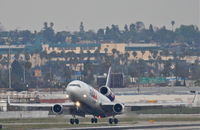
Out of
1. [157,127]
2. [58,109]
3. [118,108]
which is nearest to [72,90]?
[58,109]

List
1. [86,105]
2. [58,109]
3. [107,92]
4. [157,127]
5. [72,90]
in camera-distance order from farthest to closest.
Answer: [107,92], [58,109], [86,105], [72,90], [157,127]

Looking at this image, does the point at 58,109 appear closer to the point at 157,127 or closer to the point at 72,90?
the point at 72,90

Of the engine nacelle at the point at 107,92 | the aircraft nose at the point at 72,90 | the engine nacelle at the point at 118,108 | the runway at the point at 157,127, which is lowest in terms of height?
the runway at the point at 157,127

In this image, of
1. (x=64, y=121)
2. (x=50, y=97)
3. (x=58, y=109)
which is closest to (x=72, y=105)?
(x=58, y=109)

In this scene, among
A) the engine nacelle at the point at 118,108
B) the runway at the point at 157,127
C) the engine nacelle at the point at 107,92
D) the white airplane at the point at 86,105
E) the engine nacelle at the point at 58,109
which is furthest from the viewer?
the engine nacelle at the point at 107,92

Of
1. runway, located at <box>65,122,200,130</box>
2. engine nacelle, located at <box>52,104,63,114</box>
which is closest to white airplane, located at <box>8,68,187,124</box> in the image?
engine nacelle, located at <box>52,104,63,114</box>

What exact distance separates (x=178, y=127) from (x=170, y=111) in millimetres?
39284

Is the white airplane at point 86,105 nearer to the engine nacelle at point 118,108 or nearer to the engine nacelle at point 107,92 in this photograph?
the engine nacelle at point 118,108

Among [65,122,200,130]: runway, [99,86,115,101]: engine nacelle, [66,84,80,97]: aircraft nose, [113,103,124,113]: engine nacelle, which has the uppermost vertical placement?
[66,84,80,97]: aircraft nose

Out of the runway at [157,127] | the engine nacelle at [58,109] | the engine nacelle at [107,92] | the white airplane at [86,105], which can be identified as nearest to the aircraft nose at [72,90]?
the white airplane at [86,105]

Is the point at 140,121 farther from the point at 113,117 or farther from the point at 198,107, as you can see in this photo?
the point at 198,107

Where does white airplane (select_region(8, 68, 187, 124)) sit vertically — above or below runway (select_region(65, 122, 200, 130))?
above

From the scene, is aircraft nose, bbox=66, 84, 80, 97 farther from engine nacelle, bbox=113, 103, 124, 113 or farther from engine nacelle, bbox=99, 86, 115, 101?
engine nacelle, bbox=99, 86, 115, 101

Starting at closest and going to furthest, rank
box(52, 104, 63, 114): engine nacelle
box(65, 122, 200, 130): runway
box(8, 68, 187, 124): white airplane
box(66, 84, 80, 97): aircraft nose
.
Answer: box(65, 122, 200, 130): runway < box(66, 84, 80, 97): aircraft nose < box(8, 68, 187, 124): white airplane < box(52, 104, 63, 114): engine nacelle
